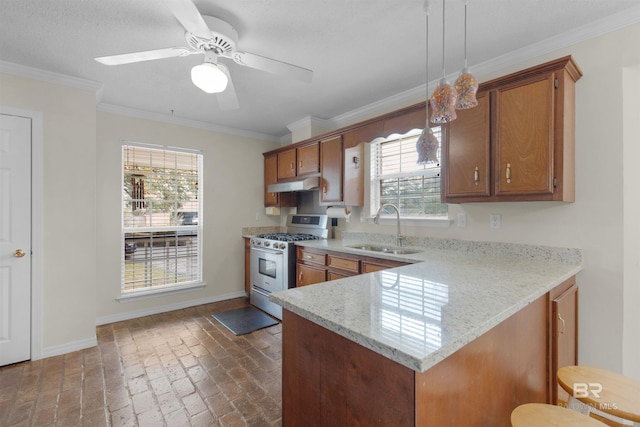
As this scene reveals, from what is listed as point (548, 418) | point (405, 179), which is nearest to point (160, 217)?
point (405, 179)

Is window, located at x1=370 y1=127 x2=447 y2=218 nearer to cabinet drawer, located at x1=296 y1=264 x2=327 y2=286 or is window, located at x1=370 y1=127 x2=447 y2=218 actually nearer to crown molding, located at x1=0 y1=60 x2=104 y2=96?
cabinet drawer, located at x1=296 y1=264 x2=327 y2=286

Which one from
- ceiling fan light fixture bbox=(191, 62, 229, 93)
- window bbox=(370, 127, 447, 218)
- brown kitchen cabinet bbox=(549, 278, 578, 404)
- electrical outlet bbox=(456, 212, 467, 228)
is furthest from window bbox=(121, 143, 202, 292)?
brown kitchen cabinet bbox=(549, 278, 578, 404)

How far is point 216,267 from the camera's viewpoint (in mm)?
4211

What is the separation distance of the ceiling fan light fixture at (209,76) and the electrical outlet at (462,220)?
7.08 ft

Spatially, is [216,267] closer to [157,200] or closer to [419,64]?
[157,200]

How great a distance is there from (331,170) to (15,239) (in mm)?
2966

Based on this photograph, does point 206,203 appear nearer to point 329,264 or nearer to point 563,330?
point 329,264

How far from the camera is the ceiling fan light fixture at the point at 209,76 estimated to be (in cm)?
181

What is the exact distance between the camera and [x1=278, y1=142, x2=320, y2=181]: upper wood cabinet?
3.72m

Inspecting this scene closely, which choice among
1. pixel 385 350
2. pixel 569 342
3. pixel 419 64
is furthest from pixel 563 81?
pixel 385 350

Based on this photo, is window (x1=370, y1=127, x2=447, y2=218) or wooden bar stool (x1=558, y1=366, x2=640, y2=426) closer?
wooden bar stool (x1=558, y1=366, x2=640, y2=426)

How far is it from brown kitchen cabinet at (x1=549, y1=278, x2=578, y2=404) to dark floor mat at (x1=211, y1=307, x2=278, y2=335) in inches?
101

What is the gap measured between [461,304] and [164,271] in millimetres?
3753

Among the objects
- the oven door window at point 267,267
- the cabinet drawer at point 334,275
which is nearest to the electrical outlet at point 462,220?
the cabinet drawer at point 334,275
